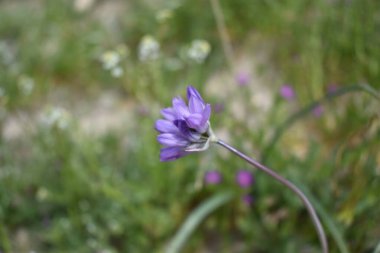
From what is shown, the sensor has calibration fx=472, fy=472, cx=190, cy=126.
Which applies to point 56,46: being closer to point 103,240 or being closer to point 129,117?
point 129,117

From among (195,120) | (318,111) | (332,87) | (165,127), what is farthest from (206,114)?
(332,87)

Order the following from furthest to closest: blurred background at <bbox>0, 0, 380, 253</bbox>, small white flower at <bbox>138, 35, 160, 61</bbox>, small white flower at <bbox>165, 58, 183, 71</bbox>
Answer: small white flower at <bbox>165, 58, 183, 71</bbox> < small white flower at <bbox>138, 35, 160, 61</bbox> < blurred background at <bbox>0, 0, 380, 253</bbox>

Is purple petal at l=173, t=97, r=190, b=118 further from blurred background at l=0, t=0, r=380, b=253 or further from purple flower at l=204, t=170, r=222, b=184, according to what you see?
purple flower at l=204, t=170, r=222, b=184

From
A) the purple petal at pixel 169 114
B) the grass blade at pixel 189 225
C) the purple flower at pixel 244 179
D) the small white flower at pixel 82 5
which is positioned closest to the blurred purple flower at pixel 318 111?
the purple flower at pixel 244 179

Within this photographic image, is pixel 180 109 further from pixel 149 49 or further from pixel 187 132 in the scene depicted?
pixel 149 49

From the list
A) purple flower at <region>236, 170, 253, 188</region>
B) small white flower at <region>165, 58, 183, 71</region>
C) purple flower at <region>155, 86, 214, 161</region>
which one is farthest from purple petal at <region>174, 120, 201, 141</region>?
small white flower at <region>165, 58, 183, 71</region>

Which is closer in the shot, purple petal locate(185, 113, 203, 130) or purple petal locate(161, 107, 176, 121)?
purple petal locate(185, 113, 203, 130)

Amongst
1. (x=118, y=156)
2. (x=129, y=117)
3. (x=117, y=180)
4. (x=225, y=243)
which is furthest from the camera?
(x=129, y=117)

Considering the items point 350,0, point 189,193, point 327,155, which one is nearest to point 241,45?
point 350,0
